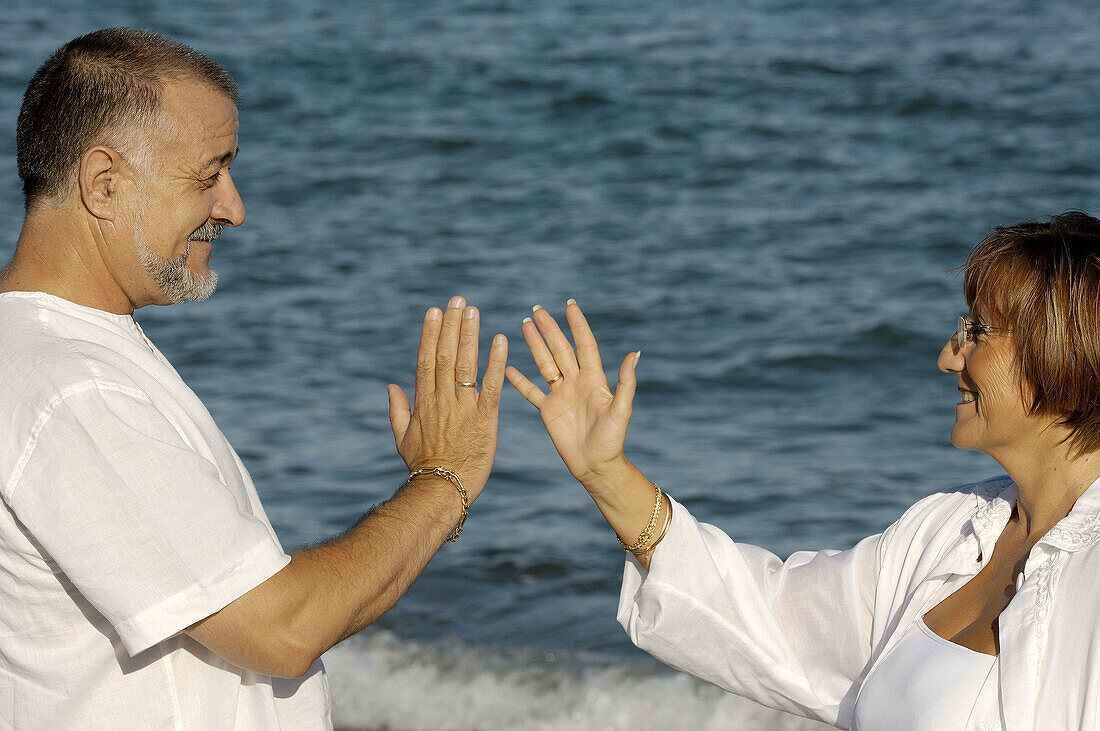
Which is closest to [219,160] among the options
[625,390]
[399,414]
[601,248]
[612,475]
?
[399,414]

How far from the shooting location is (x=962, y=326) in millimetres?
2682

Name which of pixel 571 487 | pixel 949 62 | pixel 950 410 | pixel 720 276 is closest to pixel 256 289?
pixel 720 276

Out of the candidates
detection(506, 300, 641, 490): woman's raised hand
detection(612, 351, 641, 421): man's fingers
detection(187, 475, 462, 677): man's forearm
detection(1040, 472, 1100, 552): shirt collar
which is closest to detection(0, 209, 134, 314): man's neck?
detection(187, 475, 462, 677): man's forearm

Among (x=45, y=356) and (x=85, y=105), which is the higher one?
(x=85, y=105)

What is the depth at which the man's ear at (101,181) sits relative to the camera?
2143 mm

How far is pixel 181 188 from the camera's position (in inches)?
88.7

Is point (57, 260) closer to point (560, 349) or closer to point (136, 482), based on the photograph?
point (136, 482)

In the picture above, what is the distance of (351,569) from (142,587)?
34 centimetres

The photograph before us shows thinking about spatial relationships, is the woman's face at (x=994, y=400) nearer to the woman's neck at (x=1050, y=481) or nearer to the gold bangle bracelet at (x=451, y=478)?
the woman's neck at (x=1050, y=481)

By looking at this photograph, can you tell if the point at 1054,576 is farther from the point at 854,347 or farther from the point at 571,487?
the point at 854,347

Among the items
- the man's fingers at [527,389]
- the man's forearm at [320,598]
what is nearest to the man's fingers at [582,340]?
the man's fingers at [527,389]

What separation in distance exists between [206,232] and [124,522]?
27.6 inches

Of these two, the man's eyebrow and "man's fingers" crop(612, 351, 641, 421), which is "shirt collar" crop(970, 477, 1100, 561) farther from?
the man's eyebrow

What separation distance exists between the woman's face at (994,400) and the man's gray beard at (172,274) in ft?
5.15
